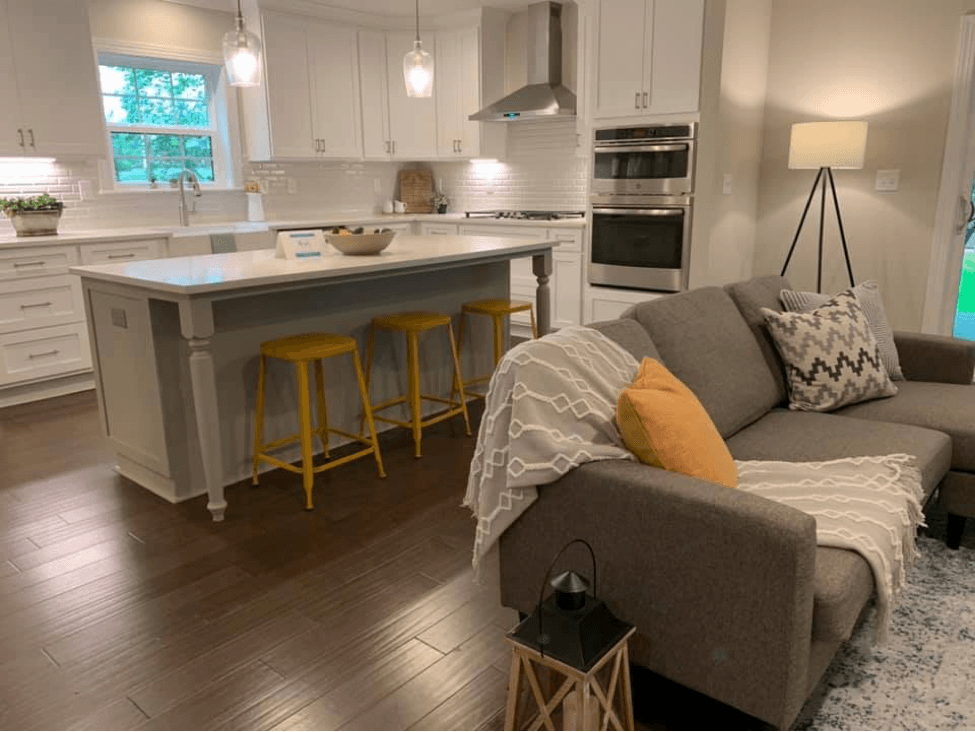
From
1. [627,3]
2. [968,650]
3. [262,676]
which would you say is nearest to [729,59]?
[627,3]

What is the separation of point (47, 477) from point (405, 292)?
1.85 meters

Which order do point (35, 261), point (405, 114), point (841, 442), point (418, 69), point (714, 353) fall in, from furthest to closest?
point (405, 114)
point (35, 261)
point (418, 69)
point (714, 353)
point (841, 442)

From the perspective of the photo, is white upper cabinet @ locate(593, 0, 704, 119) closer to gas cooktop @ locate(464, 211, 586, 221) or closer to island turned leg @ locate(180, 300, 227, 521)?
gas cooktop @ locate(464, 211, 586, 221)

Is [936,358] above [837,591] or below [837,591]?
above

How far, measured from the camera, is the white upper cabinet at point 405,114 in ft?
21.3

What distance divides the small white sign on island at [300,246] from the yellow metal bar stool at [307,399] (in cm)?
47

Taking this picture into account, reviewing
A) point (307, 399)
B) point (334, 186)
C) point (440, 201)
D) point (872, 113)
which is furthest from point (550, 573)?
point (440, 201)

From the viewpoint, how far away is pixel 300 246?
342 cm

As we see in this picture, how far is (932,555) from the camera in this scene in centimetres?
254

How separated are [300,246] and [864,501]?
2564mm

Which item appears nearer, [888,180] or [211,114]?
[888,180]

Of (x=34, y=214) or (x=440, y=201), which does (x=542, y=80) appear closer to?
(x=440, y=201)

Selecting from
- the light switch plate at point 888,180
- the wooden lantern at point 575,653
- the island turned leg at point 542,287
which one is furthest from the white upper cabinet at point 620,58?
the wooden lantern at point 575,653

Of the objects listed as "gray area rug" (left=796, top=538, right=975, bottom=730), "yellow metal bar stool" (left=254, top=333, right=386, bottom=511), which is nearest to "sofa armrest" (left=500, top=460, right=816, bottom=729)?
"gray area rug" (left=796, top=538, right=975, bottom=730)
